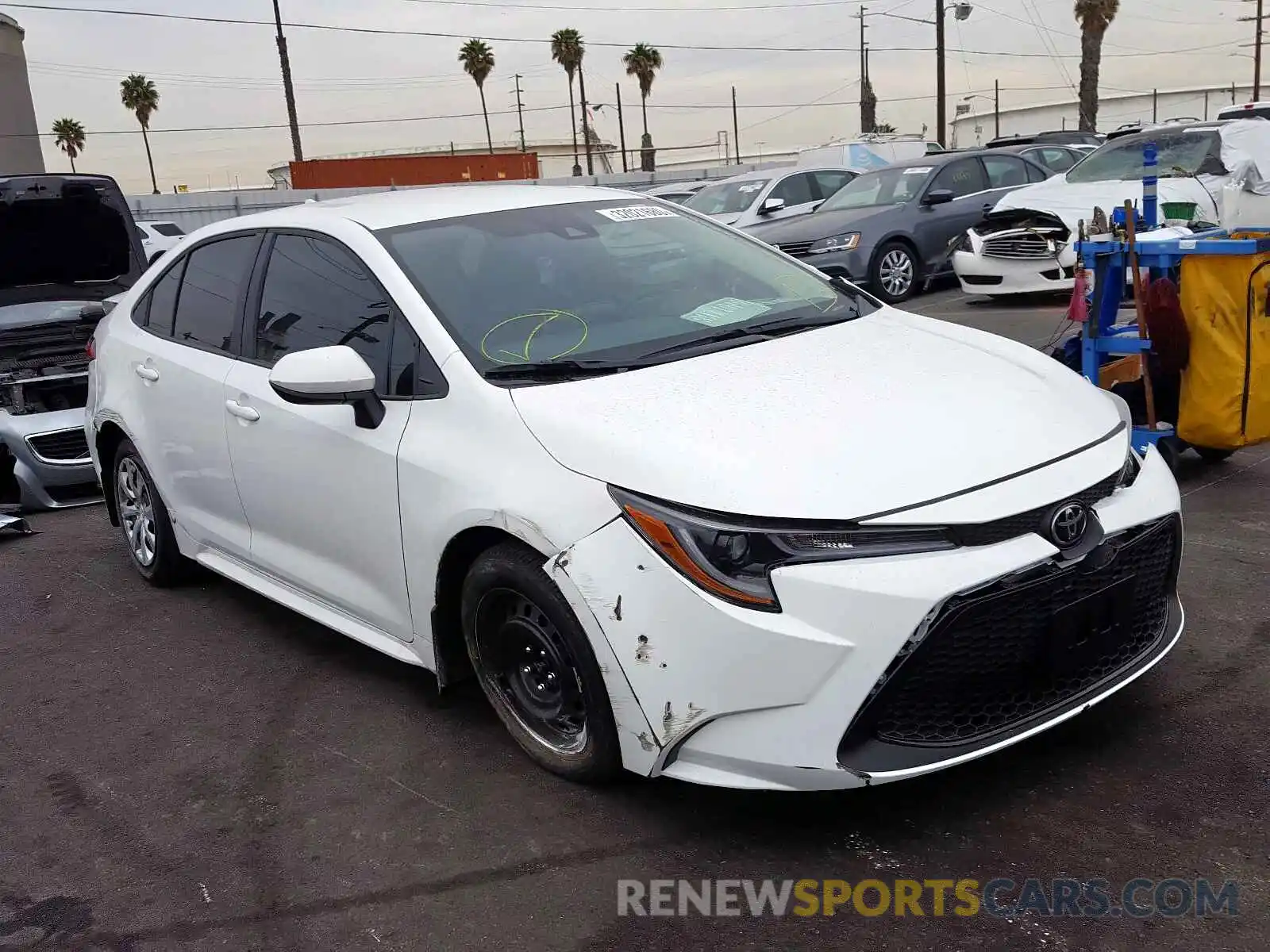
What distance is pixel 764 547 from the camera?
A: 8.66 ft

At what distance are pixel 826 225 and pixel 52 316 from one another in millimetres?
7782

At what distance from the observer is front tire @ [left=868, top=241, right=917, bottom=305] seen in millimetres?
12102

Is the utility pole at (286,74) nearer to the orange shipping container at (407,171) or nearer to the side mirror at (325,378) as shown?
the orange shipping container at (407,171)

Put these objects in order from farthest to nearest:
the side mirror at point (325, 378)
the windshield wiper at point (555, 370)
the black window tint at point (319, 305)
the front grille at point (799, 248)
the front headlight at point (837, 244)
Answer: the front grille at point (799, 248) < the front headlight at point (837, 244) < the black window tint at point (319, 305) < the side mirror at point (325, 378) < the windshield wiper at point (555, 370)

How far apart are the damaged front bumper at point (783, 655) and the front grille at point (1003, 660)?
0.01 meters

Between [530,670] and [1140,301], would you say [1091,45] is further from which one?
[530,670]

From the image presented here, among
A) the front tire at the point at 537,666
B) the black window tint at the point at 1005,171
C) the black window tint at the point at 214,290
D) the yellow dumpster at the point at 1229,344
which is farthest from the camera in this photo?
the black window tint at the point at 1005,171

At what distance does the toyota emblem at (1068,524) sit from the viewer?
107 inches

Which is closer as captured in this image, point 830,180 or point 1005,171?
point 1005,171

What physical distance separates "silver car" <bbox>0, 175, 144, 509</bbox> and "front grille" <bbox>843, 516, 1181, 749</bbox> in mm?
5485

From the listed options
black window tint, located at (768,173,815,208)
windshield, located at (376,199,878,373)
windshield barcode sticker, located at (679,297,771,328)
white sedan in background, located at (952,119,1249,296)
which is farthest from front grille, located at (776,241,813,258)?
windshield barcode sticker, located at (679,297,771,328)

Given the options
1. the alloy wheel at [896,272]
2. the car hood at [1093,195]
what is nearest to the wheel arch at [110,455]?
the car hood at [1093,195]

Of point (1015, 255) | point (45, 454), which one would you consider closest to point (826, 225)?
point (1015, 255)

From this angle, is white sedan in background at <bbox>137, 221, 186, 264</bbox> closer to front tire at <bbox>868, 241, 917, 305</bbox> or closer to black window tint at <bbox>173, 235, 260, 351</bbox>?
front tire at <bbox>868, 241, 917, 305</bbox>
